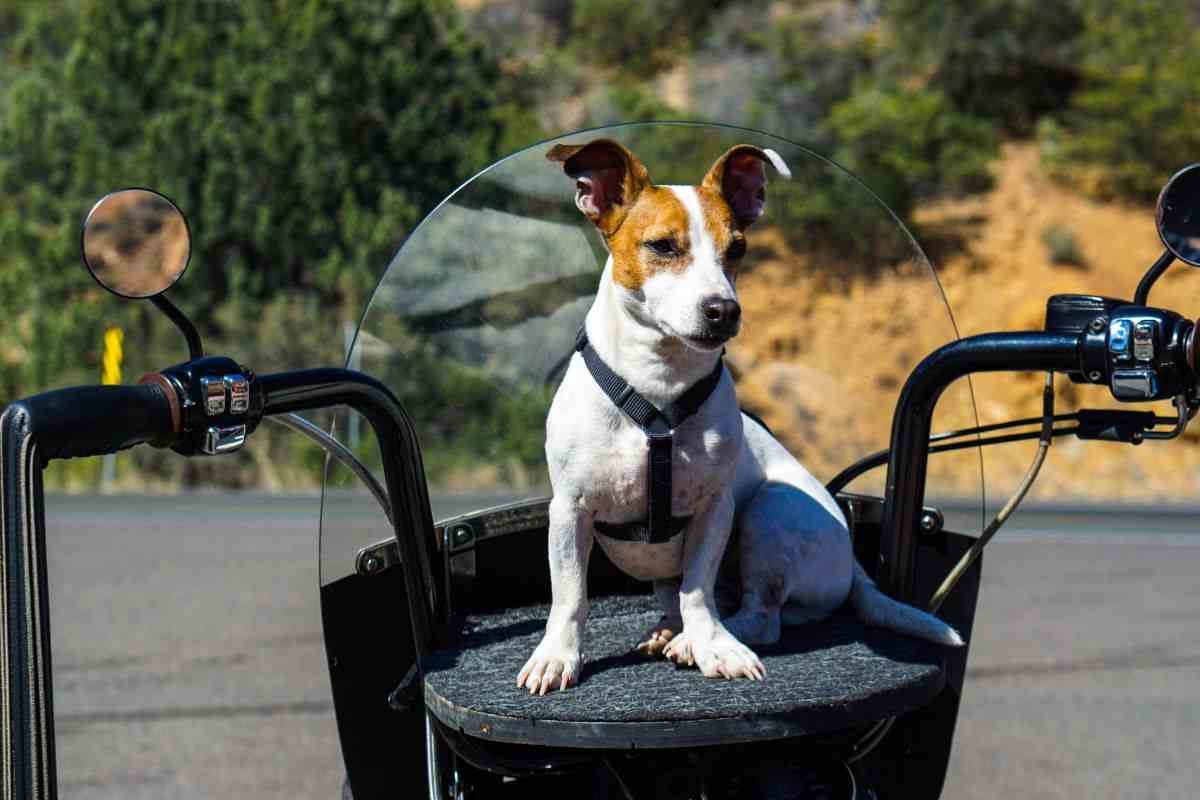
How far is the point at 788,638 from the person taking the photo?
243 cm

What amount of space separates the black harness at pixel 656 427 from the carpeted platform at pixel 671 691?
0.20 metres

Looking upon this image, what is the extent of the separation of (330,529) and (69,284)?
23.5 metres

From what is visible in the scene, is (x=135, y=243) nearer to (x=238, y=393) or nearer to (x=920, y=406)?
(x=238, y=393)

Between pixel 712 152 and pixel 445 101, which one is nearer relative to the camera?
pixel 712 152

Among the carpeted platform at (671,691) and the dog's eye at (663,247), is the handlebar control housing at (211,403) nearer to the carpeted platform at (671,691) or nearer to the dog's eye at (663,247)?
the carpeted platform at (671,691)

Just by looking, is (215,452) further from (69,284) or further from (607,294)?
(69,284)

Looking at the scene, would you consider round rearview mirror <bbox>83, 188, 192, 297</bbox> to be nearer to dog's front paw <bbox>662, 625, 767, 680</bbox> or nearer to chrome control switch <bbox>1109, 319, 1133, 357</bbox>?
dog's front paw <bbox>662, 625, 767, 680</bbox>

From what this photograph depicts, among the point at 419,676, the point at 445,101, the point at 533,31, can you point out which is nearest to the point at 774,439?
the point at 419,676

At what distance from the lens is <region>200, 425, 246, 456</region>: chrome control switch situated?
180 cm

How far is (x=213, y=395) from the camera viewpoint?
1794 millimetres

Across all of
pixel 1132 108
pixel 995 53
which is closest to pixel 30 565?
pixel 1132 108

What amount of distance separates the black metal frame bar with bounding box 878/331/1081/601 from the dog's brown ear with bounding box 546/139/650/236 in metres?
0.52

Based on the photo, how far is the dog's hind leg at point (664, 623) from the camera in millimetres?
2326

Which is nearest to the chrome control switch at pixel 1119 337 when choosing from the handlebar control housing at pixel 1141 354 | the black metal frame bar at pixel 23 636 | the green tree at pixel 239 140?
the handlebar control housing at pixel 1141 354
